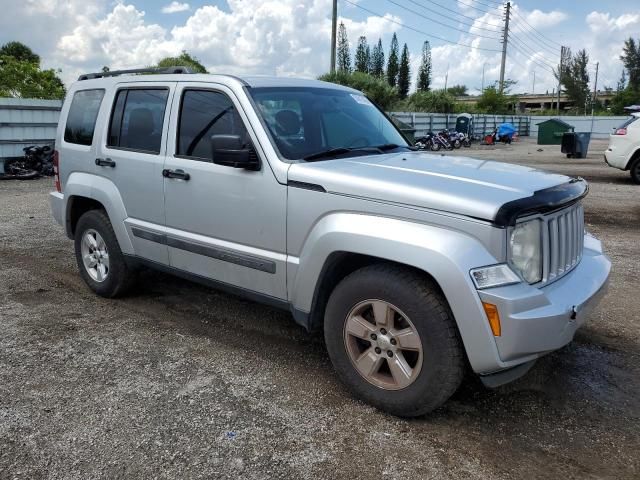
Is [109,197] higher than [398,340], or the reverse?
[109,197]

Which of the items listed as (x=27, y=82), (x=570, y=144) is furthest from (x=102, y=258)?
(x=27, y=82)

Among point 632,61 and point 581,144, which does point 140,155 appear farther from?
point 632,61

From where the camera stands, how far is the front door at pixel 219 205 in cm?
359

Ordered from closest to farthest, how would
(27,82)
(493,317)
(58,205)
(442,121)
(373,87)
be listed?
(493,317) < (58,205) < (27,82) < (442,121) < (373,87)

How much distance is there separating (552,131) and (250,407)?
34355 millimetres

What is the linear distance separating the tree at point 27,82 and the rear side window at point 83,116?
22.2 m

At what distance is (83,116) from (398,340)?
12.1 feet

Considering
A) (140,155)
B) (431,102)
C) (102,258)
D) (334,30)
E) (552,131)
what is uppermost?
(334,30)

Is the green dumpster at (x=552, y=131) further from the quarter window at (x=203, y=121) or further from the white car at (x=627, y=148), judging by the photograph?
the quarter window at (x=203, y=121)

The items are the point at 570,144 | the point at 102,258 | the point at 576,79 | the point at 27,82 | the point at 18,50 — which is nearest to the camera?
the point at 102,258

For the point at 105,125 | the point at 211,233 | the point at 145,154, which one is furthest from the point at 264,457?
the point at 105,125

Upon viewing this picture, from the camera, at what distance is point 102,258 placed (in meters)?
5.10

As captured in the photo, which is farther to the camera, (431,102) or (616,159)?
(431,102)

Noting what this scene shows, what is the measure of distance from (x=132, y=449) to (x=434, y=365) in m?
1.60
